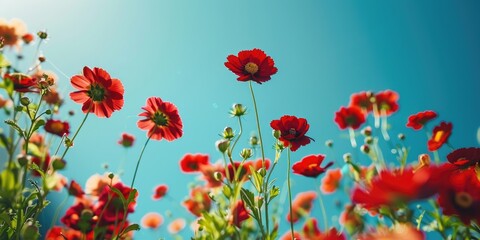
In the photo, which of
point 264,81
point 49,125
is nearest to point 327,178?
point 264,81

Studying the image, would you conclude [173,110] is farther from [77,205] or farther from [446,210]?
[446,210]

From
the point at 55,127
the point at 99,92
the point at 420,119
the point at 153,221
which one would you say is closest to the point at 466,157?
the point at 420,119

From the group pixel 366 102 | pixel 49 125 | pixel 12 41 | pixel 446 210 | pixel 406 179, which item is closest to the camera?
pixel 406 179

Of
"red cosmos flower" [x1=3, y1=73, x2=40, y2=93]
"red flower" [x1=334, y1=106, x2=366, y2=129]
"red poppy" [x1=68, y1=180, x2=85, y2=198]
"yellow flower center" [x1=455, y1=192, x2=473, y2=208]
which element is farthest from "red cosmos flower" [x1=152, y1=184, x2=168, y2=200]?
"yellow flower center" [x1=455, y1=192, x2=473, y2=208]

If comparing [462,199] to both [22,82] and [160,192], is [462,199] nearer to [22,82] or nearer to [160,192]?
[22,82]

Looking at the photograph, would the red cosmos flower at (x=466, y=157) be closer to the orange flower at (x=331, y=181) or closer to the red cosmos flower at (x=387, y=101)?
the orange flower at (x=331, y=181)

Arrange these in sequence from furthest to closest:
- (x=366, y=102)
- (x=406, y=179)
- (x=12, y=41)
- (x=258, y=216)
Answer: (x=366, y=102) → (x=12, y=41) → (x=258, y=216) → (x=406, y=179)
